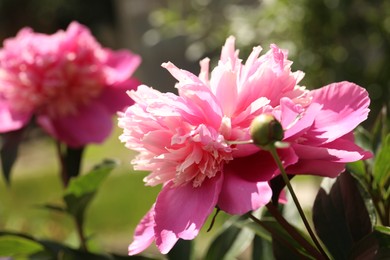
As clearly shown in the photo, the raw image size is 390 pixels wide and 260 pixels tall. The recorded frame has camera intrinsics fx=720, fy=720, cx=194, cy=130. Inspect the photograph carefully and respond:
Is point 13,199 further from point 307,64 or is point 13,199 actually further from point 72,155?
point 72,155

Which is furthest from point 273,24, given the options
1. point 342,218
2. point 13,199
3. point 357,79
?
point 13,199

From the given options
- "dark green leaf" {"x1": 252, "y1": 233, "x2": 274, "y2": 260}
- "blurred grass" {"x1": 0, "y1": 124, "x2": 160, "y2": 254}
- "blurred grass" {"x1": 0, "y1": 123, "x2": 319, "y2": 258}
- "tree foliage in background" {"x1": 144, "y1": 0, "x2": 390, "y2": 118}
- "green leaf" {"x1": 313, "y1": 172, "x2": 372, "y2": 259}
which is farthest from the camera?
"blurred grass" {"x1": 0, "y1": 124, "x2": 160, "y2": 254}

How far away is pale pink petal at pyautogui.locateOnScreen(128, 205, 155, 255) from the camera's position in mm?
423

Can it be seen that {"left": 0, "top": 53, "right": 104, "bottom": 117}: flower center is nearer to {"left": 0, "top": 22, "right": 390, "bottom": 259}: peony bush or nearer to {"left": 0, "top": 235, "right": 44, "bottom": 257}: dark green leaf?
{"left": 0, "top": 235, "right": 44, "bottom": 257}: dark green leaf

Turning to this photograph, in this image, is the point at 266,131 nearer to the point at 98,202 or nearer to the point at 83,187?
the point at 83,187

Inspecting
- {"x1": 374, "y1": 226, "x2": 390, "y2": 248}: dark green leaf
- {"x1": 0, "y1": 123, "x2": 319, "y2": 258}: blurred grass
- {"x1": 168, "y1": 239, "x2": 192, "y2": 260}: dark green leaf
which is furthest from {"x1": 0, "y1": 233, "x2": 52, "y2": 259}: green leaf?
{"x1": 0, "y1": 123, "x2": 319, "y2": 258}: blurred grass

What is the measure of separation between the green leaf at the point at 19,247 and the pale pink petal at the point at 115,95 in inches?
12.4

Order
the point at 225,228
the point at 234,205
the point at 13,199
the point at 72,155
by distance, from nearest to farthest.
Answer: the point at 234,205
the point at 225,228
the point at 72,155
the point at 13,199

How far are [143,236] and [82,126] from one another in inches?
→ 20.1

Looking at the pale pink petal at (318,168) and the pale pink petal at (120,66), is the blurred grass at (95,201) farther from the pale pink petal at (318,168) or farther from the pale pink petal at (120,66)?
the pale pink petal at (318,168)

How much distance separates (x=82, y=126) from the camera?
3.05 ft

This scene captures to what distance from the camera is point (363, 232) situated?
1.57 ft

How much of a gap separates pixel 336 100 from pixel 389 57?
140 centimetres

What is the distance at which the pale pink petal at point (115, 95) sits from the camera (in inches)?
37.8
